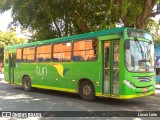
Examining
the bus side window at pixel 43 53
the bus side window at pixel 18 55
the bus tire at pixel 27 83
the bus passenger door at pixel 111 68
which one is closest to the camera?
the bus passenger door at pixel 111 68

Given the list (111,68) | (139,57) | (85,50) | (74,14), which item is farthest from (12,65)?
(139,57)

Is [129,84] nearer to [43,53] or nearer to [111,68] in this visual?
[111,68]

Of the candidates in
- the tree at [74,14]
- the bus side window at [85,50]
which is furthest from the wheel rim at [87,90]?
the tree at [74,14]

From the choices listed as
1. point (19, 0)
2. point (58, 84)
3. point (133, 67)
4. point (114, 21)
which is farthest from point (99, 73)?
point (19, 0)

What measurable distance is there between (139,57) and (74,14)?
901 centimetres

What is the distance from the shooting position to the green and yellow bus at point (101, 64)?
10250 mm

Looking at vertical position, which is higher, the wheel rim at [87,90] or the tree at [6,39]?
the tree at [6,39]

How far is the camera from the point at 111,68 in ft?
35.2

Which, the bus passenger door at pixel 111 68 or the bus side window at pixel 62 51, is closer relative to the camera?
the bus passenger door at pixel 111 68

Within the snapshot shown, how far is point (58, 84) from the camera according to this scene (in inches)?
533

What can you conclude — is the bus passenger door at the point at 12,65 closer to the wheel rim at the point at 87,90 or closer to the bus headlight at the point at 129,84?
the wheel rim at the point at 87,90

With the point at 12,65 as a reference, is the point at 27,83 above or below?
below

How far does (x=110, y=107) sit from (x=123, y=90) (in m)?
0.91

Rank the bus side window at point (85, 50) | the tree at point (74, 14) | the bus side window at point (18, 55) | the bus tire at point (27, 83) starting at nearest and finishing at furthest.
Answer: the bus side window at point (85, 50), the tree at point (74, 14), the bus tire at point (27, 83), the bus side window at point (18, 55)
